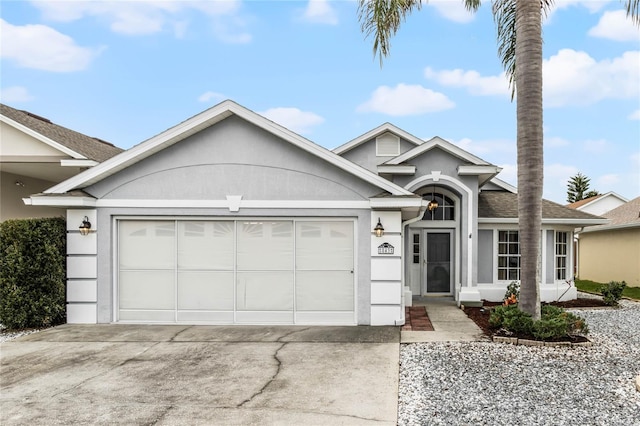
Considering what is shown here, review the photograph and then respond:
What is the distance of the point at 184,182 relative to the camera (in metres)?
9.30

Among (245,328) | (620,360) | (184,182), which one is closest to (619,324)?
(620,360)

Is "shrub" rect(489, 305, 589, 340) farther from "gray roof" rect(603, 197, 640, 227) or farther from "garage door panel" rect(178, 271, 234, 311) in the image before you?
"gray roof" rect(603, 197, 640, 227)

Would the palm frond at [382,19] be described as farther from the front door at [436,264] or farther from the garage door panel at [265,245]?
the front door at [436,264]

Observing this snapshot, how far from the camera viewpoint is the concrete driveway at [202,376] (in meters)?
4.79

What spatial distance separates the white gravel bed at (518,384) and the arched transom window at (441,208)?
546 centimetres

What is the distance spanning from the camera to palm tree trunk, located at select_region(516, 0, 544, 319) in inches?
316

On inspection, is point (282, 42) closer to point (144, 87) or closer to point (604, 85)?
point (144, 87)

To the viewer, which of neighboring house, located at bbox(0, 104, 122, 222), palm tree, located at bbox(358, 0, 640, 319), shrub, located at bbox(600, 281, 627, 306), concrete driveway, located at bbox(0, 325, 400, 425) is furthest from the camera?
shrub, located at bbox(600, 281, 627, 306)

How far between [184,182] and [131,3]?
716cm

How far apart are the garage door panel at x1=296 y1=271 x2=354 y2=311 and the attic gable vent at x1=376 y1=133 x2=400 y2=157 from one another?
22.3 feet

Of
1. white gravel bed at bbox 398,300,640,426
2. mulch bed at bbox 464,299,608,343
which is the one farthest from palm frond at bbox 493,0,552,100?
white gravel bed at bbox 398,300,640,426

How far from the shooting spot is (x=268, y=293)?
9297mm

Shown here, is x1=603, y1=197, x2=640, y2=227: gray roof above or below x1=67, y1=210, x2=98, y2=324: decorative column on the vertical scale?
above

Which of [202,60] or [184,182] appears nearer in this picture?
[184,182]
